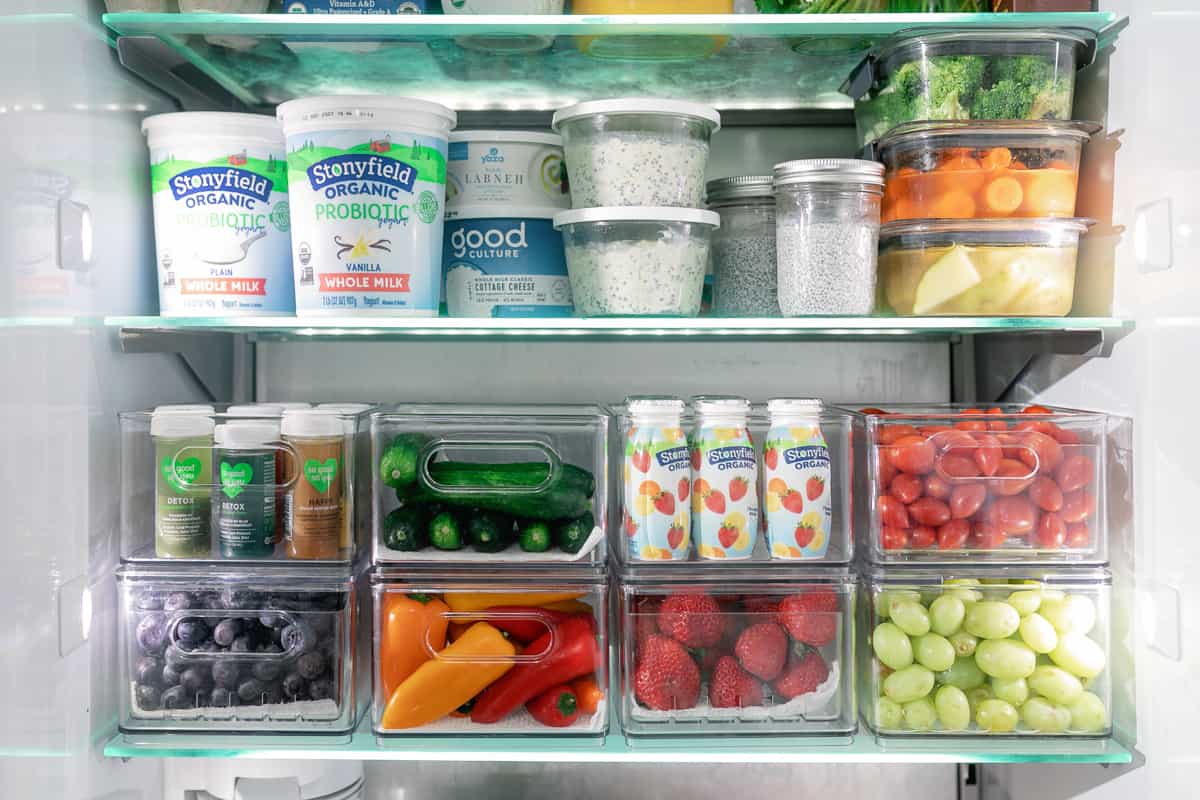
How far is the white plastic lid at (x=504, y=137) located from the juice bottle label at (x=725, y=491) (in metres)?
0.44

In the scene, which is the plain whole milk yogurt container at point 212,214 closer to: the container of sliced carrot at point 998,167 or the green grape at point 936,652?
the container of sliced carrot at point 998,167

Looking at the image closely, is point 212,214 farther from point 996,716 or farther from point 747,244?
point 996,716

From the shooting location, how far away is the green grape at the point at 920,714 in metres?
1.28

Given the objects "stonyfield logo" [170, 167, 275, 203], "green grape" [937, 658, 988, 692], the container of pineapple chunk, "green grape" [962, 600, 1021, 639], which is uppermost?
"stonyfield logo" [170, 167, 275, 203]

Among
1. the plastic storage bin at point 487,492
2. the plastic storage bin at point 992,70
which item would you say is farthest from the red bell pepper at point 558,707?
the plastic storage bin at point 992,70

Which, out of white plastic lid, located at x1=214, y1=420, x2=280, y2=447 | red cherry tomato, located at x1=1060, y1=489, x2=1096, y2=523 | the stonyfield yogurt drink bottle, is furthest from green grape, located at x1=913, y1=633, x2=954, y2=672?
white plastic lid, located at x1=214, y1=420, x2=280, y2=447

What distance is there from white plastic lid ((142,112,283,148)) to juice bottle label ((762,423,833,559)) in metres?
0.75

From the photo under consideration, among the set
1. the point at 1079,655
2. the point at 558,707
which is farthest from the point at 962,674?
the point at 558,707

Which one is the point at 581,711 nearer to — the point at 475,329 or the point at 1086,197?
the point at 475,329

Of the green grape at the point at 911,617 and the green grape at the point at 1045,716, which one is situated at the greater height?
the green grape at the point at 911,617

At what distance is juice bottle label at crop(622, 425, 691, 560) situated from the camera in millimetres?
1275

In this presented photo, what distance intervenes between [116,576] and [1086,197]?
4.34 ft

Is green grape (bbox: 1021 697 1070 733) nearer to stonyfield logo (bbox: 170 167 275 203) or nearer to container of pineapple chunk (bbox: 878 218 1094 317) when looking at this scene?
container of pineapple chunk (bbox: 878 218 1094 317)

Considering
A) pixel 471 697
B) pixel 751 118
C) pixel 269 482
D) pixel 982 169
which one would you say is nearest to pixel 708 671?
pixel 471 697
